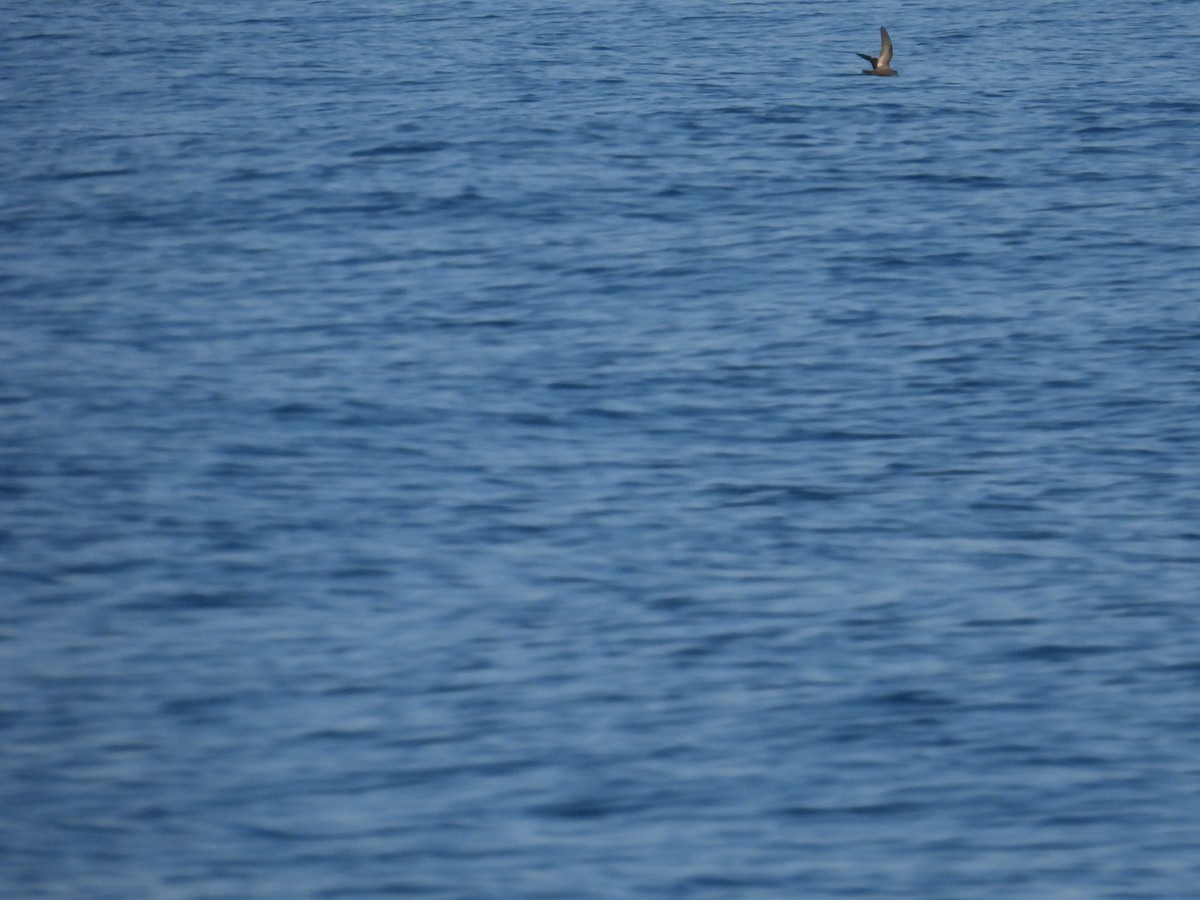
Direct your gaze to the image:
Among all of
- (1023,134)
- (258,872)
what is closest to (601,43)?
(1023,134)

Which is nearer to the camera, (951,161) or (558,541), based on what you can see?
(558,541)

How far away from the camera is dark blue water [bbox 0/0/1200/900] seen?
40.3ft

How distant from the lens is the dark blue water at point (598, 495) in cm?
1230

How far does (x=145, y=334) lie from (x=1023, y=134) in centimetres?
1617

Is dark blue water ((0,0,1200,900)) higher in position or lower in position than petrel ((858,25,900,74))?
lower

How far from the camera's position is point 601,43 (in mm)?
40906

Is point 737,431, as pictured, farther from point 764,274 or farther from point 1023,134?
point 1023,134

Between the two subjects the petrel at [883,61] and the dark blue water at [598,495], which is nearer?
the dark blue water at [598,495]

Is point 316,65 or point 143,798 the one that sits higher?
point 316,65

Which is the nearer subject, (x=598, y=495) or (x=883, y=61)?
(x=598, y=495)

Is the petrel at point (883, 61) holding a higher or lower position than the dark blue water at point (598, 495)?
higher

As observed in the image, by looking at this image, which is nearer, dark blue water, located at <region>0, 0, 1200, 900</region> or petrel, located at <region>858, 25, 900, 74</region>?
dark blue water, located at <region>0, 0, 1200, 900</region>

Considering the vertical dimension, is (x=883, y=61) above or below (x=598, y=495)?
above

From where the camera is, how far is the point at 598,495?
58.3 ft
